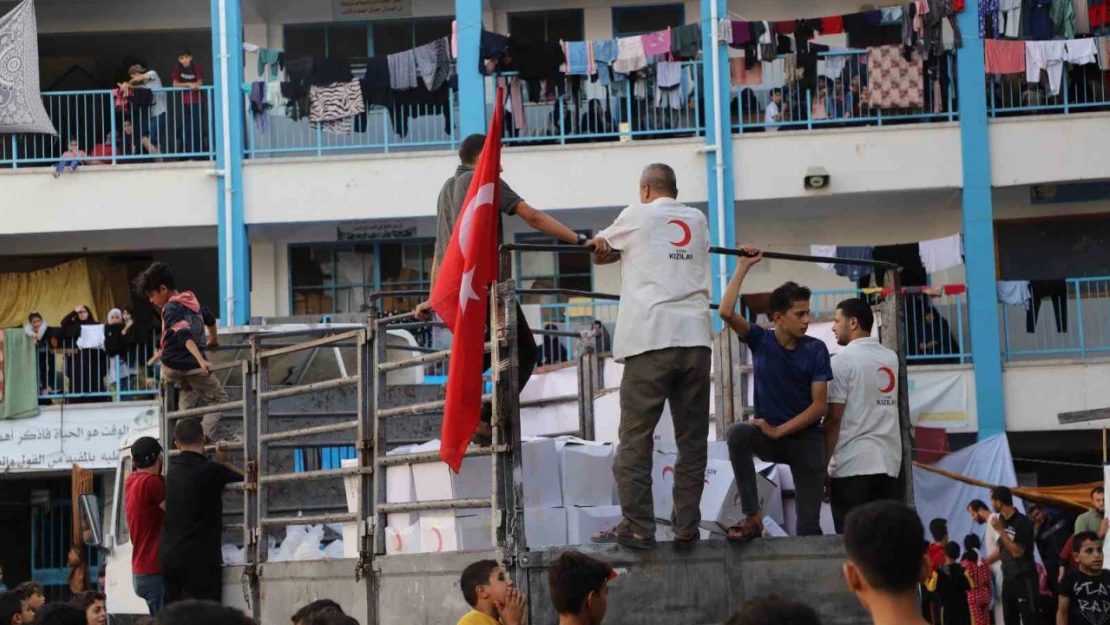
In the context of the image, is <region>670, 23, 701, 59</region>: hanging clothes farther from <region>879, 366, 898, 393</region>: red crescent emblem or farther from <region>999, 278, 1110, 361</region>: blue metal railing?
<region>879, 366, 898, 393</region>: red crescent emblem

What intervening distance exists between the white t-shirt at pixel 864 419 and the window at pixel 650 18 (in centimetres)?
1551

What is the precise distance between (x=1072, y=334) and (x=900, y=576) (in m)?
18.3

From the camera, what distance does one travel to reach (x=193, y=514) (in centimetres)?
926

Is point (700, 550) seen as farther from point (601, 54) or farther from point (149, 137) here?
point (149, 137)

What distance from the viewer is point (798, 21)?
804 inches

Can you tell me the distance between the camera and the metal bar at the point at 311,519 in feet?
27.4

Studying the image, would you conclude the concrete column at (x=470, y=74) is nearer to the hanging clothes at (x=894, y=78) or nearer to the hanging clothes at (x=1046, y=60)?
the hanging clothes at (x=894, y=78)

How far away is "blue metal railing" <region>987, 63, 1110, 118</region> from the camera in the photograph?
2062 cm

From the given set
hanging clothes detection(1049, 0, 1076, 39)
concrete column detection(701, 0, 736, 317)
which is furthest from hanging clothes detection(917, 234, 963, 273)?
hanging clothes detection(1049, 0, 1076, 39)

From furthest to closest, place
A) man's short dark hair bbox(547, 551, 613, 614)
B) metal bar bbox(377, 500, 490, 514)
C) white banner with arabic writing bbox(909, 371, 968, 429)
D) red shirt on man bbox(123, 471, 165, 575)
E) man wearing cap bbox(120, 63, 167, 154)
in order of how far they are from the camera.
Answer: man wearing cap bbox(120, 63, 167, 154) → white banner with arabic writing bbox(909, 371, 968, 429) → red shirt on man bbox(123, 471, 165, 575) → metal bar bbox(377, 500, 490, 514) → man's short dark hair bbox(547, 551, 613, 614)

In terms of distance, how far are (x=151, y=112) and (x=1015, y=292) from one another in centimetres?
1179

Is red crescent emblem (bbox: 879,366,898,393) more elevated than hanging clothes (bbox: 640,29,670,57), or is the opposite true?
hanging clothes (bbox: 640,29,670,57)

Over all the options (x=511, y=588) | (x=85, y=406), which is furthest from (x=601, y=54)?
(x=511, y=588)

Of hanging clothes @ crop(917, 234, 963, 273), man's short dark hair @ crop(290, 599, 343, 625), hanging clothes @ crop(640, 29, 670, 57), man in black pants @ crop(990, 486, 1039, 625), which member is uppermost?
hanging clothes @ crop(640, 29, 670, 57)
